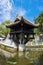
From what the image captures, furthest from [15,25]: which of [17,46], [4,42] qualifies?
[4,42]

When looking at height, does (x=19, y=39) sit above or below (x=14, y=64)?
above

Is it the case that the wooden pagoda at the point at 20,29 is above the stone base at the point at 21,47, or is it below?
above

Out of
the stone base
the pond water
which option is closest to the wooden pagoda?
the stone base

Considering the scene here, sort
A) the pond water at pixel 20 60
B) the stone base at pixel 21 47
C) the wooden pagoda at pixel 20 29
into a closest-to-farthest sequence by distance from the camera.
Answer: the pond water at pixel 20 60, the wooden pagoda at pixel 20 29, the stone base at pixel 21 47

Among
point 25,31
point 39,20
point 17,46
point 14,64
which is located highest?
point 39,20

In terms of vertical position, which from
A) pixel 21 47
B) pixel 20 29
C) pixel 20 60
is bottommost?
pixel 20 60

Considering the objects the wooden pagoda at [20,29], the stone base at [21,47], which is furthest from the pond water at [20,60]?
the wooden pagoda at [20,29]

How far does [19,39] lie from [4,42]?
12.3ft

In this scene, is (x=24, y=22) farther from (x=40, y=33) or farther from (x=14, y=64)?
(x=40, y=33)

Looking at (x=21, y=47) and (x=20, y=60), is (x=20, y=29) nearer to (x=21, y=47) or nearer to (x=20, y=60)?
(x=21, y=47)

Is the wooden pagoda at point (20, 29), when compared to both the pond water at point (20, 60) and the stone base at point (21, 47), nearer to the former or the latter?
the stone base at point (21, 47)

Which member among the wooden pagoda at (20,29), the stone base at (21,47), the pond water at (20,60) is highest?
the wooden pagoda at (20,29)

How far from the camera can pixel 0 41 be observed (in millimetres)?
31641

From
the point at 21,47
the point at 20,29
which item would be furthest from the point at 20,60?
the point at 20,29
